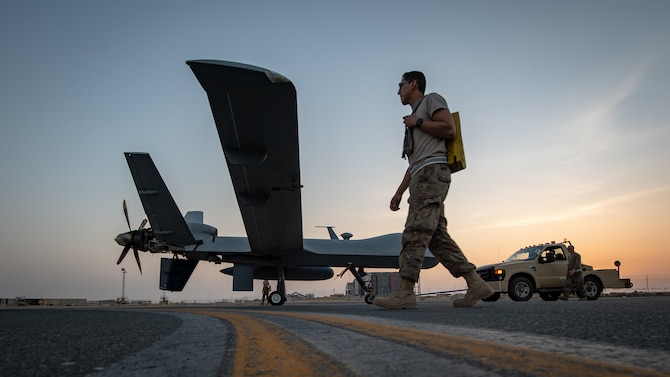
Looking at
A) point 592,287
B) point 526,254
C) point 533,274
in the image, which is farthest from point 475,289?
point 592,287

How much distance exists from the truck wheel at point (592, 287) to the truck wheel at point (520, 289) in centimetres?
218

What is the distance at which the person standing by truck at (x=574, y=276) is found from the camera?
1286cm

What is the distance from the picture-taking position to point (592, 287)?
1401cm

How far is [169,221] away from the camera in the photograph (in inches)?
607

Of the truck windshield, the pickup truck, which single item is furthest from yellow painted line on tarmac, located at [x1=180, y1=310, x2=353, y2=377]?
the truck windshield

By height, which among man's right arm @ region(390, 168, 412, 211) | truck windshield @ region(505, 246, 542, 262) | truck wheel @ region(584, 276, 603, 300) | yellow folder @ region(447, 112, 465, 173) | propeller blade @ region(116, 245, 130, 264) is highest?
yellow folder @ region(447, 112, 465, 173)

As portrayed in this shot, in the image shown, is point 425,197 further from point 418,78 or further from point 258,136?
point 258,136

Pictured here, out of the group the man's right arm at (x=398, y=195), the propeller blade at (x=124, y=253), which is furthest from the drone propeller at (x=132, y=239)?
the man's right arm at (x=398, y=195)

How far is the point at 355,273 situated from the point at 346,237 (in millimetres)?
1911

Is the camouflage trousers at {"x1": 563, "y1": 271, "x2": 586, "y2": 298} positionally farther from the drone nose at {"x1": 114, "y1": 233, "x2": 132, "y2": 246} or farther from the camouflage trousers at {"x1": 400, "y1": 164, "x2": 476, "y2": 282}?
the drone nose at {"x1": 114, "y1": 233, "x2": 132, "y2": 246}

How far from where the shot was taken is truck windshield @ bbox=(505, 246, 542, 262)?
13664mm

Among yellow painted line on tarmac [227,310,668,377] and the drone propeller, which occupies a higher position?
the drone propeller

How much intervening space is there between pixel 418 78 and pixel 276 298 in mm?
11729

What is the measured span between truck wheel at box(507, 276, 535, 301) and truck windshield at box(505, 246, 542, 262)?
74cm
